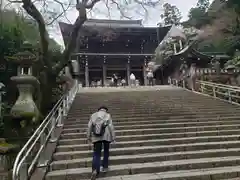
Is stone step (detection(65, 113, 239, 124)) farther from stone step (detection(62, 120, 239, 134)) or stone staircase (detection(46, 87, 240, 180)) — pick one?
stone step (detection(62, 120, 239, 134))

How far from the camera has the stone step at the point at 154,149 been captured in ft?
20.0

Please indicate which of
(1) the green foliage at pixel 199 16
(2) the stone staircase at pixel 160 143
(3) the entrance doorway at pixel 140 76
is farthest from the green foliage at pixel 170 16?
(2) the stone staircase at pixel 160 143

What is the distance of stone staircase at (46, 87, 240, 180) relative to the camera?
5.29 metres

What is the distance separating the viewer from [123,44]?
26.2 m

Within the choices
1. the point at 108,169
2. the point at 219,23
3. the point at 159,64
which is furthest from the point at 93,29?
the point at 108,169

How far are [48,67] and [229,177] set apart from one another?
7253mm

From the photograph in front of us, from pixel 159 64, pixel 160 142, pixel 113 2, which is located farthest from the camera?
pixel 159 64

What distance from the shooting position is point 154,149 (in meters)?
6.49

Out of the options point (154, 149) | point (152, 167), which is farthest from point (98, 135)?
point (154, 149)

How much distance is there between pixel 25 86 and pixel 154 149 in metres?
4.98

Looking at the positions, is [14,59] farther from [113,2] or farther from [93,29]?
[93,29]

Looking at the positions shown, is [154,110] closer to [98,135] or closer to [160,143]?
[160,143]

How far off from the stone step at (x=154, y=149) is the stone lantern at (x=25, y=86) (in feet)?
9.07

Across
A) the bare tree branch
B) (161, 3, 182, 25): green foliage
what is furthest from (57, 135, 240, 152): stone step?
(161, 3, 182, 25): green foliage
